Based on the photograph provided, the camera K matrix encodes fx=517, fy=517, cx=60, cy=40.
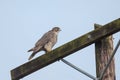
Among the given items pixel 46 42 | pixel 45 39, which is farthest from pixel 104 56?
pixel 45 39

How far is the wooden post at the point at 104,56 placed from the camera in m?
7.78

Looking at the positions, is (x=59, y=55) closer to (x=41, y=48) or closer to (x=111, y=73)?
(x=111, y=73)

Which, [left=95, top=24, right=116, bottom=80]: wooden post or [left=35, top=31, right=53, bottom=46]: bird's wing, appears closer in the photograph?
[left=95, top=24, right=116, bottom=80]: wooden post

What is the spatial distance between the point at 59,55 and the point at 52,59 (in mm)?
157

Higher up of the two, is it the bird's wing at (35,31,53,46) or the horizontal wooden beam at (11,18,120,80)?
the horizontal wooden beam at (11,18,120,80)

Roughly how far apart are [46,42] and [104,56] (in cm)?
731

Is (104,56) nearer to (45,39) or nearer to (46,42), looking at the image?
(46,42)

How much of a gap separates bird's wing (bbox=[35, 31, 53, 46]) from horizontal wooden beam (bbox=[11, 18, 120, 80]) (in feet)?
19.9

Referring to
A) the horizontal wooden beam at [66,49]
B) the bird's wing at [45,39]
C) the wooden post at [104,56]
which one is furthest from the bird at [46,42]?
the wooden post at [104,56]

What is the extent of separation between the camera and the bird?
47.1 feet

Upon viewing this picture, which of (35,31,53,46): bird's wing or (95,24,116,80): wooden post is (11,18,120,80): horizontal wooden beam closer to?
(95,24,116,80): wooden post

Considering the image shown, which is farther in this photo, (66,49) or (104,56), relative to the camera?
(66,49)

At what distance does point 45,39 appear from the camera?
1534 centimetres

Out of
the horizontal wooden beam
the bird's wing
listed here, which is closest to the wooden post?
the horizontal wooden beam
